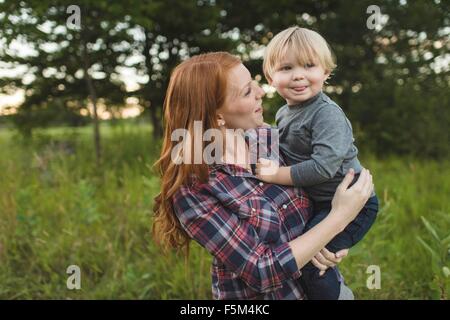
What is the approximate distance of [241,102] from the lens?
140cm

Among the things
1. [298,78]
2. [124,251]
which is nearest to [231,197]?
[298,78]

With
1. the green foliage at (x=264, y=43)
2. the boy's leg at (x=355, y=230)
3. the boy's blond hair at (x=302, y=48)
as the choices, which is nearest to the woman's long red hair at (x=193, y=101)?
the boy's blond hair at (x=302, y=48)

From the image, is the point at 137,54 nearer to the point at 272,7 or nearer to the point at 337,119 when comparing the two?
the point at 272,7

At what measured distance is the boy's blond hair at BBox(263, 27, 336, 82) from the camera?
147cm

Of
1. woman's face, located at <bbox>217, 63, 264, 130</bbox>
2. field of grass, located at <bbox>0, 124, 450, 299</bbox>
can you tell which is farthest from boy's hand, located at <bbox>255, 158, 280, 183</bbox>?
field of grass, located at <bbox>0, 124, 450, 299</bbox>

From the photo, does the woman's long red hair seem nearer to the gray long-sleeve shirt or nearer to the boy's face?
the boy's face

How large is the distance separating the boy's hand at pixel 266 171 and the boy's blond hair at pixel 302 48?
31 centimetres

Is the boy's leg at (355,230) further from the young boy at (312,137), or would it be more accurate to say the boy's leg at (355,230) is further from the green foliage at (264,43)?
the green foliage at (264,43)

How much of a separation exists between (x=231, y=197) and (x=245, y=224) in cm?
9

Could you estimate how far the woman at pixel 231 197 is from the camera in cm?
138

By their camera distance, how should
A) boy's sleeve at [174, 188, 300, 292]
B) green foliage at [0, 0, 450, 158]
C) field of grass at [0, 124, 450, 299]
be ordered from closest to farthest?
boy's sleeve at [174, 188, 300, 292] < field of grass at [0, 124, 450, 299] < green foliage at [0, 0, 450, 158]

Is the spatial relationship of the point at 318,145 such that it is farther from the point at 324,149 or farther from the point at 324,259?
the point at 324,259
